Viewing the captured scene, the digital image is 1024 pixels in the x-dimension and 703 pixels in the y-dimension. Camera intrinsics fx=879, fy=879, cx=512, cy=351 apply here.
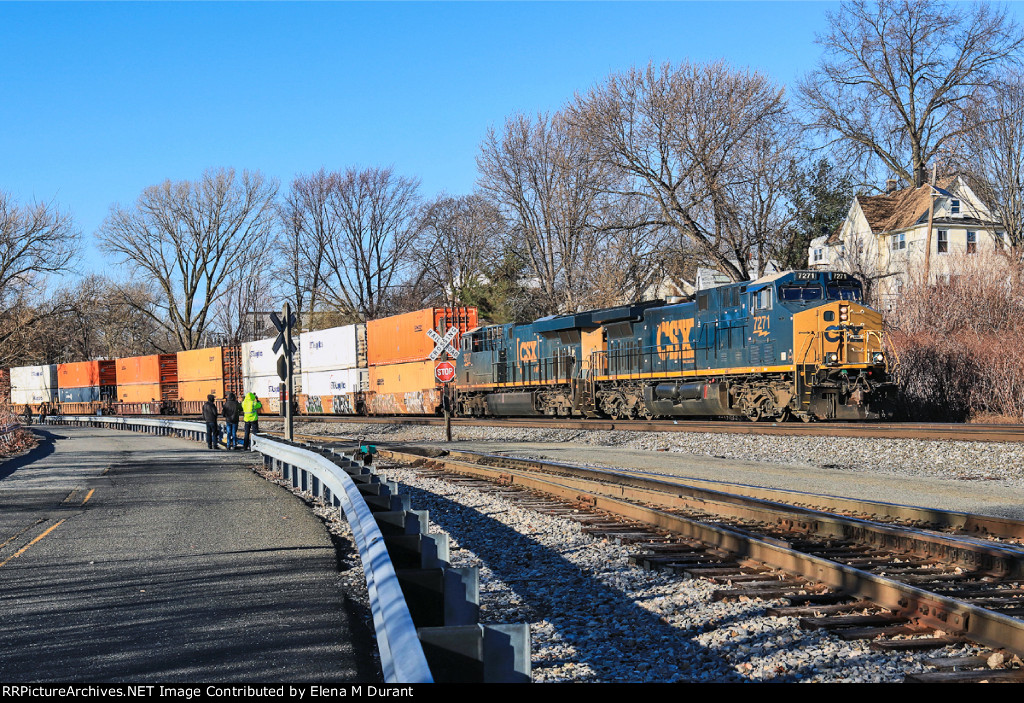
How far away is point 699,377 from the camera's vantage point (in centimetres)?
2188

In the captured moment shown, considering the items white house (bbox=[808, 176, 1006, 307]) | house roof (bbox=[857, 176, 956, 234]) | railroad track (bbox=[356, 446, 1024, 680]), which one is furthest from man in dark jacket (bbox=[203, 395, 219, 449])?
house roof (bbox=[857, 176, 956, 234])

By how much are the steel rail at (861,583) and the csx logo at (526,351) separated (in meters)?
18.4

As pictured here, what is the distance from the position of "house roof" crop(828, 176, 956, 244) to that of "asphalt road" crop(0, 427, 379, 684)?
125ft

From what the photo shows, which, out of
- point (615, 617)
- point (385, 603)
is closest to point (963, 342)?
point (615, 617)

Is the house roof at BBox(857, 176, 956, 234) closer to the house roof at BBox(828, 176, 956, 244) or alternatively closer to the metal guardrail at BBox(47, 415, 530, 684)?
the house roof at BBox(828, 176, 956, 244)

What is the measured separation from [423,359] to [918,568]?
2618 cm

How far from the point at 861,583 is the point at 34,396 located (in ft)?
Answer: 219

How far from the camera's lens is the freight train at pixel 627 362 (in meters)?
19.0

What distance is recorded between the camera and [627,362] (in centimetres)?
2445

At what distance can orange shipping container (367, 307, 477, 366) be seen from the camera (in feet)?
104

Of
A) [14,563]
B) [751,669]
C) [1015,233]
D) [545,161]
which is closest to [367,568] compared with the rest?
[751,669]

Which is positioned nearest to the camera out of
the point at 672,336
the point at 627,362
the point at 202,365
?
the point at 672,336

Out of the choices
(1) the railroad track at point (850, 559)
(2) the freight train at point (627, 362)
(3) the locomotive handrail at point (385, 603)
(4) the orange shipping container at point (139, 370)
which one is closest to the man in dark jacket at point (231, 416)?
(2) the freight train at point (627, 362)

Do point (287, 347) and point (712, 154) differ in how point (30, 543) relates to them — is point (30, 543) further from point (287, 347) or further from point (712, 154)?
point (712, 154)
